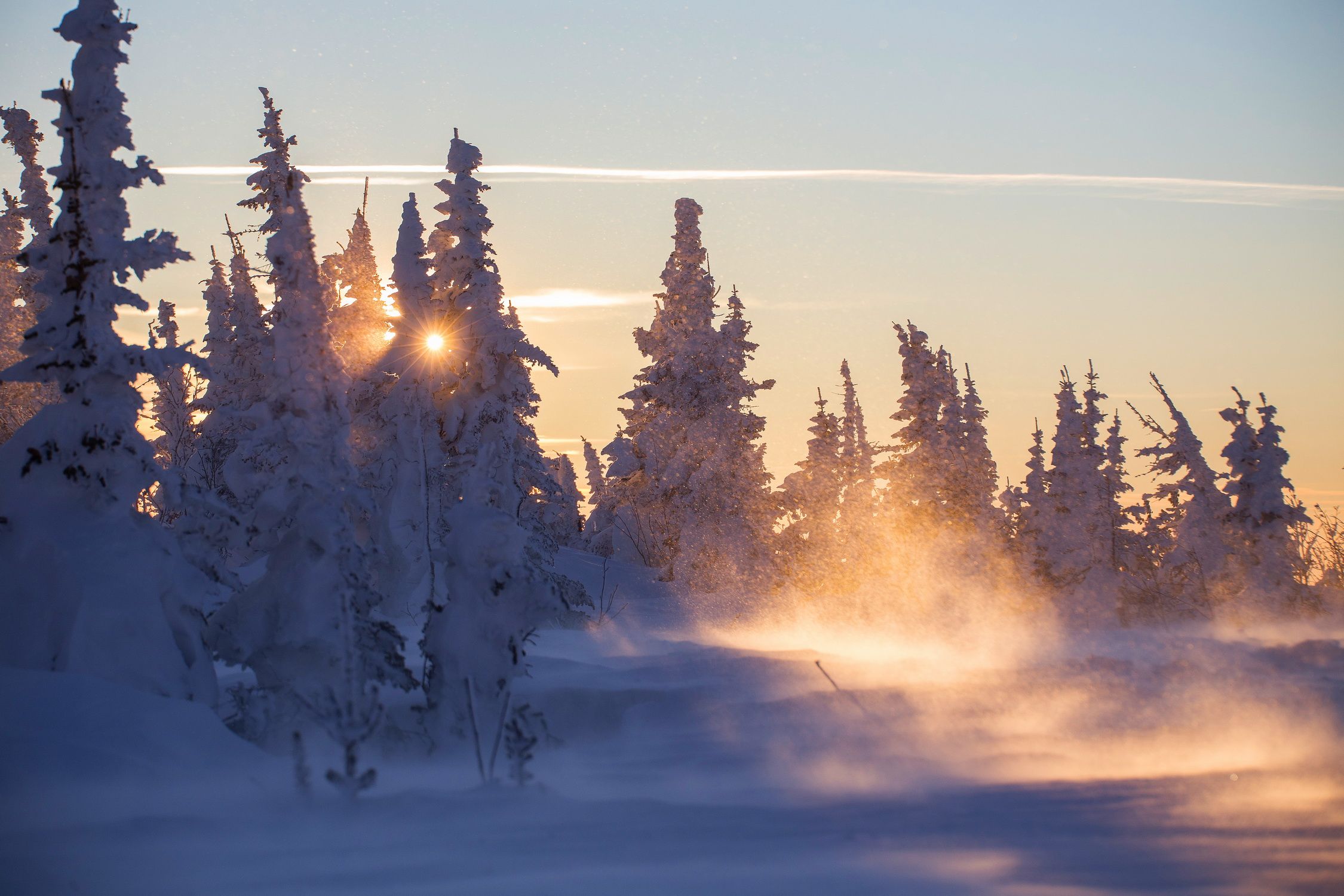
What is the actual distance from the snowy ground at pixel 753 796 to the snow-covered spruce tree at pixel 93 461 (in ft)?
4.21

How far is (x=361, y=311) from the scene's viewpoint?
3459cm

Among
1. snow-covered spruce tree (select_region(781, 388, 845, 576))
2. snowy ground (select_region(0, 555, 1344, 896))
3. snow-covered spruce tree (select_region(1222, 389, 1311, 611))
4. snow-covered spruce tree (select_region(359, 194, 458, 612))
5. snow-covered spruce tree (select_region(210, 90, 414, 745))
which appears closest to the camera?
snowy ground (select_region(0, 555, 1344, 896))

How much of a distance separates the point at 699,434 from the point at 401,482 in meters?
11.4

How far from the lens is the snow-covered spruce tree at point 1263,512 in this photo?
1362 inches

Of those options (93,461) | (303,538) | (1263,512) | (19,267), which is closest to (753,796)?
(303,538)

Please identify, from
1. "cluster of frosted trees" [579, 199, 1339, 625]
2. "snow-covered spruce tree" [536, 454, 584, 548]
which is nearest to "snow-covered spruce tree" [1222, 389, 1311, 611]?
"cluster of frosted trees" [579, 199, 1339, 625]

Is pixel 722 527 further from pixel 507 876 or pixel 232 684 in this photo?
pixel 507 876

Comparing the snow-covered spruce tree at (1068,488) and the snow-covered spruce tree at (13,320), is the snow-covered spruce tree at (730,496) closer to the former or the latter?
the snow-covered spruce tree at (1068,488)

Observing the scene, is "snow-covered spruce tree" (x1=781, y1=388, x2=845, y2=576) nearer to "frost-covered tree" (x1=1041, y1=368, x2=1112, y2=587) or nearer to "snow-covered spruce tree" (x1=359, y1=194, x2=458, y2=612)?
"frost-covered tree" (x1=1041, y1=368, x2=1112, y2=587)

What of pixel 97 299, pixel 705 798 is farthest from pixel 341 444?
pixel 705 798

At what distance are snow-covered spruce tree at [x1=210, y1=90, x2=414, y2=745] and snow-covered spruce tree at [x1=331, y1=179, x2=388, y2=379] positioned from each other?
44.6 ft

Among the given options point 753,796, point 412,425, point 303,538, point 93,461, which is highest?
point 412,425

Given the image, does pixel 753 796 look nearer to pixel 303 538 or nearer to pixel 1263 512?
pixel 303 538

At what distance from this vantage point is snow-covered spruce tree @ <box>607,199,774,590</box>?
36.6 metres
